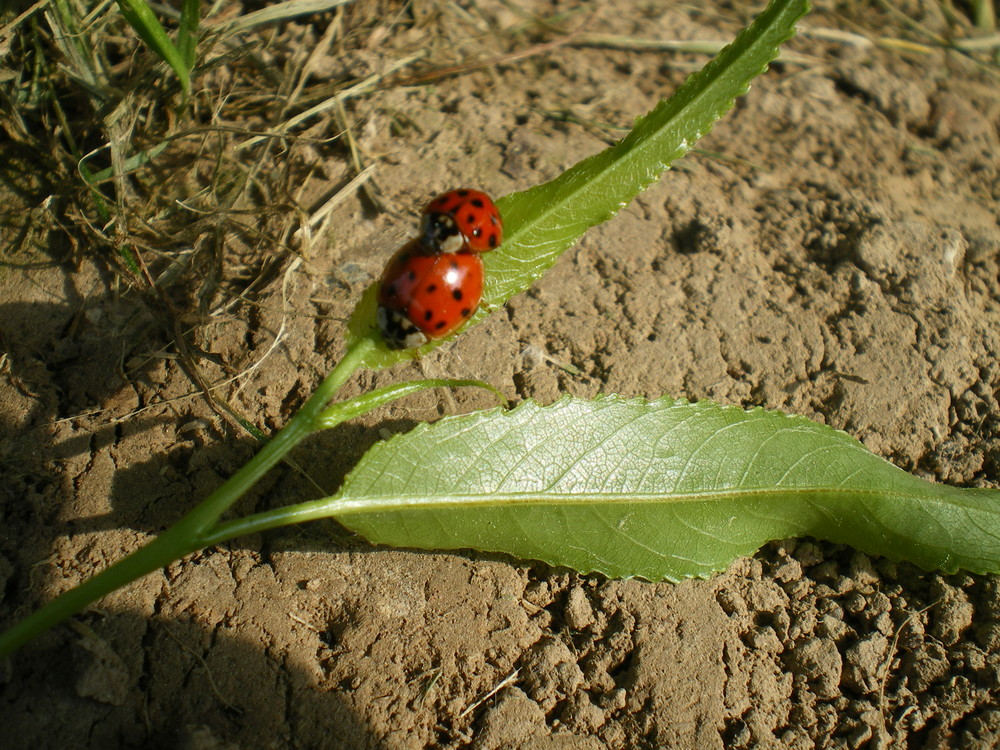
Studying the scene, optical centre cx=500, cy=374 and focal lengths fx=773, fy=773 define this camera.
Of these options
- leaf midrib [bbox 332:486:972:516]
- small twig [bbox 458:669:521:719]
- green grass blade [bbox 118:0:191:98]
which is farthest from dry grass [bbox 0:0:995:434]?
small twig [bbox 458:669:521:719]

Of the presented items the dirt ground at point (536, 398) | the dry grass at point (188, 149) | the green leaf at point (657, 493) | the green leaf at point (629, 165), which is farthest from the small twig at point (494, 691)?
the dry grass at point (188, 149)

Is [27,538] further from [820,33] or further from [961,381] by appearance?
[820,33]

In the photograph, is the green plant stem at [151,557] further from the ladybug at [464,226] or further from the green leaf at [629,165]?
the ladybug at [464,226]

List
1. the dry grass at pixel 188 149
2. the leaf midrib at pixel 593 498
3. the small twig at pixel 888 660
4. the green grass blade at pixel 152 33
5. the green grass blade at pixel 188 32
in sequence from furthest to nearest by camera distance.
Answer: the dry grass at pixel 188 149 → the green grass blade at pixel 188 32 → the green grass blade at pixel 152 33 → the small twig at pixel 888 660 → the leaf midrib at pixel 593 498

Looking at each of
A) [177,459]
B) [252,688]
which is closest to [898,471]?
[252,688]

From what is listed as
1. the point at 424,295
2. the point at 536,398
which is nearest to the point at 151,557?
the point at 424,295

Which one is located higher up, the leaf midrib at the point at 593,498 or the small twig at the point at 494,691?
the leaf midrib at the point at 593,498
